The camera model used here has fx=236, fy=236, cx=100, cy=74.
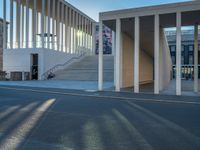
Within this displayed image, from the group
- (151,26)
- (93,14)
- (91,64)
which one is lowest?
(91,64)

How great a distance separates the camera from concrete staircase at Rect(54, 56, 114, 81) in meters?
26.2

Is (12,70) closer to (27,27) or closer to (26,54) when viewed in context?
(26,54)

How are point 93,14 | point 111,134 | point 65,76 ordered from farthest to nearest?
point 93,14 < point 65,76 < point 111,134

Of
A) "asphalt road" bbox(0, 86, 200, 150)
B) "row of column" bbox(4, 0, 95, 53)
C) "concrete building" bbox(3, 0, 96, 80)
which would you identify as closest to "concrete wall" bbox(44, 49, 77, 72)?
"concrete building" bbox(3, 0, 96, 80)

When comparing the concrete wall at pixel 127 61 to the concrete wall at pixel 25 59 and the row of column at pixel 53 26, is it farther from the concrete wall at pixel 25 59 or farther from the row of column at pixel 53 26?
the row of column at pixel 53 26

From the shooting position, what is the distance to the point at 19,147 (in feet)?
13.8

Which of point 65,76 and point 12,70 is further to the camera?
point 12,70

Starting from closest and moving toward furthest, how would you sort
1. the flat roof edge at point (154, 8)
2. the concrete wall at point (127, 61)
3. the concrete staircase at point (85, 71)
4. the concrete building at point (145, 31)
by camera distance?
the flat roof edge at point (154, 8) → the concrete building at point (145, 31) → the concrete wall at point (127, 61) → the concrete staircase at point (85, 71)

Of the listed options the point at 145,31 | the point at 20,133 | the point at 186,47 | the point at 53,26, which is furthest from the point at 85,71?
the point at 186,47

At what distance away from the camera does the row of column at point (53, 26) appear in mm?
29453

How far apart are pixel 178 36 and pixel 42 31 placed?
64.6ft

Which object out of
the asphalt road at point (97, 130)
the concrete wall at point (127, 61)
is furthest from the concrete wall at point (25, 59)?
the asphalt road at point (97, 130)

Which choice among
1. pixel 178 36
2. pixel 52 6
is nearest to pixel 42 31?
pixel 52 6

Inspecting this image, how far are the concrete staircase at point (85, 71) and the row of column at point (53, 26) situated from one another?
352 cm
